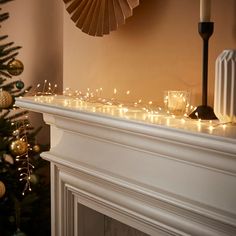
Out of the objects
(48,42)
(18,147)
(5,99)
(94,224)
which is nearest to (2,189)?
(18,147)

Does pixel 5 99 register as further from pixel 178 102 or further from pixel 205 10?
pixel 205 10

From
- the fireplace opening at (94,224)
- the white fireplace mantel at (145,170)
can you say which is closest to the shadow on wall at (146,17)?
the white fireplace mantel at (145,170)

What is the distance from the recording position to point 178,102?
53.4 inches

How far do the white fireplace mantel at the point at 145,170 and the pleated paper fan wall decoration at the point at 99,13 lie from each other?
12.4 inches

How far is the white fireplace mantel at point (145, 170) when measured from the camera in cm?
115

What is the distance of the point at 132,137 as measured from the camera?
4.58ft

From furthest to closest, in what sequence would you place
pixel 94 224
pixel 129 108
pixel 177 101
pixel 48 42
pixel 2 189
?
pixel 48 42
pixel 2 189
pixel 94 224
pixel 129 108
pixel 177 101

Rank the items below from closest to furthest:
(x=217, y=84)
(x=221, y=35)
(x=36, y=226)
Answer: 1. (x=217, y=84)
2. (x=221, y=35)
3. (x=36, y=226)

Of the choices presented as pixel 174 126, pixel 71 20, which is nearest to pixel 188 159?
pixel 174 126

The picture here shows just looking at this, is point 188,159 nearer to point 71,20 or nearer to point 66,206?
point 66,206

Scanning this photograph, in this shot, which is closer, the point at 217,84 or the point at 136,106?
the point at 217,84

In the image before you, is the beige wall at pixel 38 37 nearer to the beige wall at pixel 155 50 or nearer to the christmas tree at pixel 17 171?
the christmas tree at pixel 17 171

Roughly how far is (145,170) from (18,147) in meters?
1.09

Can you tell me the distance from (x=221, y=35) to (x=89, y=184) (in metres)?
0.68
